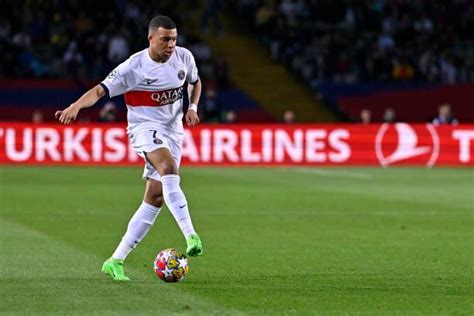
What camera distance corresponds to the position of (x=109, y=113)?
106 ft

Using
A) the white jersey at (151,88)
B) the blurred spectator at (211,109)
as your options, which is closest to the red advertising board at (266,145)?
the blurred spectator at (211,109)

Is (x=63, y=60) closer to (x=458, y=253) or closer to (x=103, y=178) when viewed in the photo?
(x=103, y=178)

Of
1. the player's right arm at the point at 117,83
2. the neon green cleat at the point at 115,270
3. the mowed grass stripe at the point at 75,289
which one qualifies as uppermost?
the player's right arm at the point at 117,83

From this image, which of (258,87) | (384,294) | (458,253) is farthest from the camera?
(258,87)

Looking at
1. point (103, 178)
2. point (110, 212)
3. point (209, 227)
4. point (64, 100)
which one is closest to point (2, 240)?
point (209, 227)

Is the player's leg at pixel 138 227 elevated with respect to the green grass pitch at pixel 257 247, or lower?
elevated

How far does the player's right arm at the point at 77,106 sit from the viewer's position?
10.5 meters

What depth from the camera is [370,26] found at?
39531 millimetres

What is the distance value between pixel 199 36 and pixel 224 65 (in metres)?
2.61

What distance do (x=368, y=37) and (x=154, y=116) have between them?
92.0ft

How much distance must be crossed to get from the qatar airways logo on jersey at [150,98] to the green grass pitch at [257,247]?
154 centimetres

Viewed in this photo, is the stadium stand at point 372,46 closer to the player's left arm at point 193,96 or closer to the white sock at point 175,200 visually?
the player's left arm at point 193,96

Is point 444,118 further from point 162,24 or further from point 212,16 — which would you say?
point 162,24

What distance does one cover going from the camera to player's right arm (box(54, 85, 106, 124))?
34.3ft
